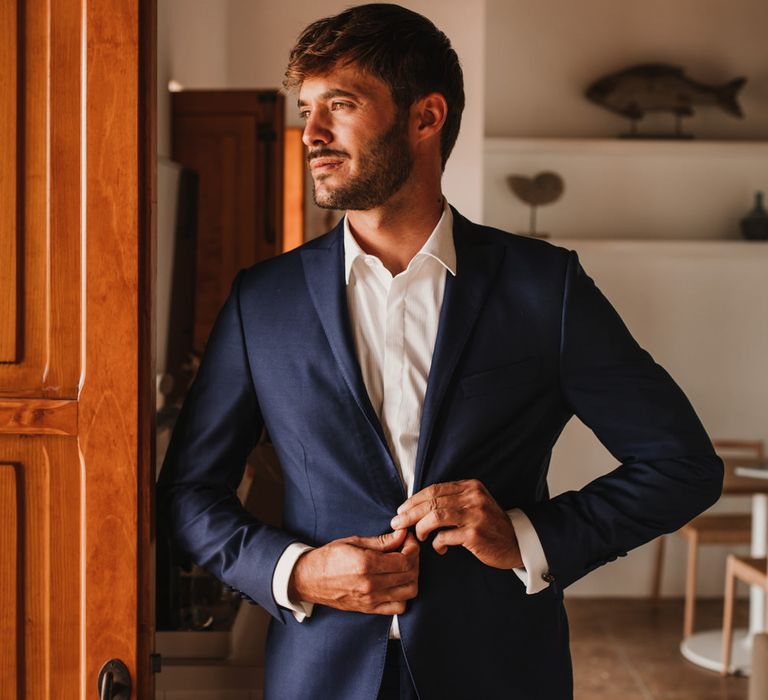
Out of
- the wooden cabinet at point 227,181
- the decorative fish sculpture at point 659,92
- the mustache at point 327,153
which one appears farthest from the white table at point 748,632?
the mustache at point 327,153

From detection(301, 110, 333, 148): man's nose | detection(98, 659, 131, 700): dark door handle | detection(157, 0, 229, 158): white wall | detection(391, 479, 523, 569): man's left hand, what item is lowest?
detection(98, 659, 131, 700): dark door handle

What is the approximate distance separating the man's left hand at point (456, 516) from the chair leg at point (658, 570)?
4379 millimetres

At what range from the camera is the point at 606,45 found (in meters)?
5.45

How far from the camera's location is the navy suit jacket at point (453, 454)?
1.33m

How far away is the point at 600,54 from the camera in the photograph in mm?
5453

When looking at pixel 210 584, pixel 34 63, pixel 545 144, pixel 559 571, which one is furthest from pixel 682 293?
pixel 34 63

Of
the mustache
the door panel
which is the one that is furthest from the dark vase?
the door panel

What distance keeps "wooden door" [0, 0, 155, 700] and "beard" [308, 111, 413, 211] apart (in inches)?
9.9

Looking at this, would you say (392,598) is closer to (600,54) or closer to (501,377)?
(501,377)

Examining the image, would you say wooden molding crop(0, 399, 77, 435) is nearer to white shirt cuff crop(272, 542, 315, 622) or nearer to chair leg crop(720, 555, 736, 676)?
white shirt cuff crop(272, 542, 315, 622)

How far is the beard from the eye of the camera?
134cm

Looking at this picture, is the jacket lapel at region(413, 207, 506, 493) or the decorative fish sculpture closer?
the jacket lapel at region(413, 207, 506, 493)

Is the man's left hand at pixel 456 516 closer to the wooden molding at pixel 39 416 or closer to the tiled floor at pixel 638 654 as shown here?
the wooden molding at pixel 39 416

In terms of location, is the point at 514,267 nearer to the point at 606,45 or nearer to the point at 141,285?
the point at 141,285
